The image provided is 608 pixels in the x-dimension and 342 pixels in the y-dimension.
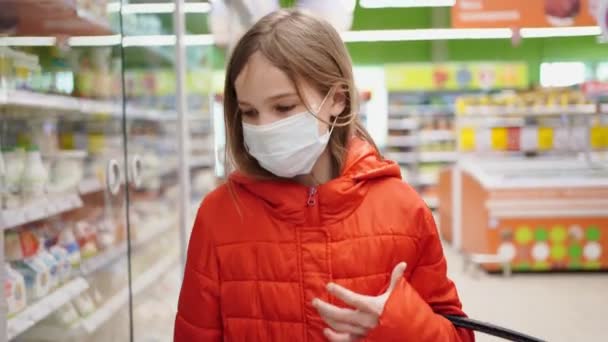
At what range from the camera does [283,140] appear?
3.63ft

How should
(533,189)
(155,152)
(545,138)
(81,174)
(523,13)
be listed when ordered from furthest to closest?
1. (545,138)
2. (523,13)
3. (533,189)
4. (155,152)
5. (81,174)

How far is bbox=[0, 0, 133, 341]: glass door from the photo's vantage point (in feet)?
6.52

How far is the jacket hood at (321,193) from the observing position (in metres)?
1.12

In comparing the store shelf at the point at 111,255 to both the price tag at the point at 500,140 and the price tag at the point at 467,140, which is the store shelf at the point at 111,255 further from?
the price tag at the point at 500,140

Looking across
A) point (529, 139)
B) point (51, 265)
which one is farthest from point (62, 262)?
point (529, 139)

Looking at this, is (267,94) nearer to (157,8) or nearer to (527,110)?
(157,8)

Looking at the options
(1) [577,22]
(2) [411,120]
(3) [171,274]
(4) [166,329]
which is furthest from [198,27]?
(2) [411,120]

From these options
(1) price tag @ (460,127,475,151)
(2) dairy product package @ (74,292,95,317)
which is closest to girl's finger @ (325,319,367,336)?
(2) dairy product package @ (74,292,95,317)

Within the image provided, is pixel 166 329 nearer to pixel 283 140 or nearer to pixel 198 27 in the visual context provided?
pixel 198 27

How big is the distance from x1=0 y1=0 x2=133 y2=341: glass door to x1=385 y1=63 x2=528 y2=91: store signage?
9830mm

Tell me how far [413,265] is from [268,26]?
0.56 m

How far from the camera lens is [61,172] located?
252 centimetres

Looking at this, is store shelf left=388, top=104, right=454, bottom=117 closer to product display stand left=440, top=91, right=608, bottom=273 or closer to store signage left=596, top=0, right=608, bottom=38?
product display stand left=440, top=91, right=608, bottom=273

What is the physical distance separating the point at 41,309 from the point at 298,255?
134cm
